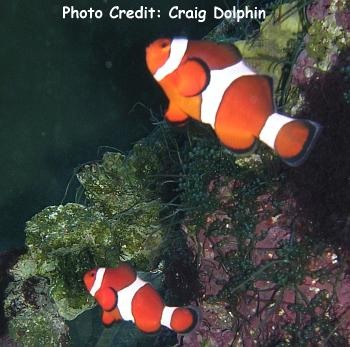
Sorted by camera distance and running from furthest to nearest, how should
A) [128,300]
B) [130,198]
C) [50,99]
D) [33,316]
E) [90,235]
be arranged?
[50,99]
[33,316]
[130,198]
[90,235]
[128,300]

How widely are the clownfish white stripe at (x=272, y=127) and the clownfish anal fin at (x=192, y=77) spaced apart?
233mm

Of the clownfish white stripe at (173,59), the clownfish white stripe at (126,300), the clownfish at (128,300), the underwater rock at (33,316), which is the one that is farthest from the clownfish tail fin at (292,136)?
the underwater rock at (33,316)

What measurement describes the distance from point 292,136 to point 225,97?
0.25 m

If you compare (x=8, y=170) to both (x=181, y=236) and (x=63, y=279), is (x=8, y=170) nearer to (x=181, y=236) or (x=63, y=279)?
(x=63, y=279)

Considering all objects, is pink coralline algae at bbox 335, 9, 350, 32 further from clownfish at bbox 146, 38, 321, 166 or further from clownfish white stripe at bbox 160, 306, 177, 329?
clownfish white stripe at bbox 160, 306, 177, 329

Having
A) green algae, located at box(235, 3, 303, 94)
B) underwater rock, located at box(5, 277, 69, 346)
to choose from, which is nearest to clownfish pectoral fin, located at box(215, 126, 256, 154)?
green algae, located at box(235, 3, 303, 94)

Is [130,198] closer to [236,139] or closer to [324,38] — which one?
[324,38]

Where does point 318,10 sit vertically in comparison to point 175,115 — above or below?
above

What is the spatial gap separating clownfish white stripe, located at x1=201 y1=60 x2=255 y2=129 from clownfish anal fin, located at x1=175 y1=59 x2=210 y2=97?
0.03m

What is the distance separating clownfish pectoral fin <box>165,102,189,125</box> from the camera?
1.61 m

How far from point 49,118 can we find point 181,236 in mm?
3198

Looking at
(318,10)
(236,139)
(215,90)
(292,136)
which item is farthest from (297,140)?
(318,10)

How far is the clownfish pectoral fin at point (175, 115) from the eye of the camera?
1.61m

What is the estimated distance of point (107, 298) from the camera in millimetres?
2459
